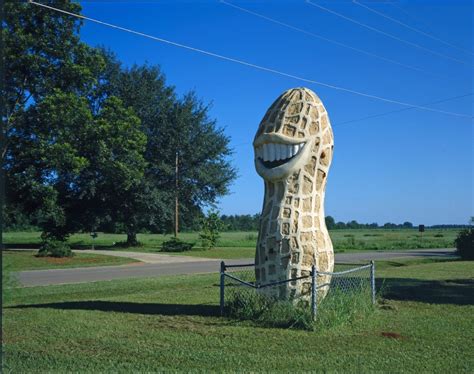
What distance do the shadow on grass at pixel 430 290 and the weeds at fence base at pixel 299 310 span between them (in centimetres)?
291

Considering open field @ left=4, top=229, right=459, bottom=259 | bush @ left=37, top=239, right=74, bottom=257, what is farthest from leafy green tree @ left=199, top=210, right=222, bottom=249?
bush @ left=37, top=239, right=74, bottom=257

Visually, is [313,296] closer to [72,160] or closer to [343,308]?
[343,308]

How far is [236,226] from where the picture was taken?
109m

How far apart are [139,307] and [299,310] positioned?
149 inches

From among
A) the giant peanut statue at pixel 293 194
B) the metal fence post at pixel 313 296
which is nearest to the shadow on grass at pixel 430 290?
the giant peanut statue at pixel 293 194

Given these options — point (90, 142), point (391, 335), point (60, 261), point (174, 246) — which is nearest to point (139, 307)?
point (391, 335)

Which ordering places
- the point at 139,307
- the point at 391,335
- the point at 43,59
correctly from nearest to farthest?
1. the point at 391,335
2. the point at 139,307
3. the point at 43,59

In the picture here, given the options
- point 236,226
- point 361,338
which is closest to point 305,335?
point 361,338

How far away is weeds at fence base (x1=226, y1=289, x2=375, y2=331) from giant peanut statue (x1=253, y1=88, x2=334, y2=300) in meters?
0.27

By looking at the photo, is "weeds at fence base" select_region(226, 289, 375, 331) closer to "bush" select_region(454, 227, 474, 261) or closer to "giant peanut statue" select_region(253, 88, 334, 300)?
"giant peanut statue" select_region(253, 88, 334, 300)

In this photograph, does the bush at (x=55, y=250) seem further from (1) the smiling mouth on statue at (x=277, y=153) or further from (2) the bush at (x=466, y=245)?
(2) the bush at (x=466, y=245)

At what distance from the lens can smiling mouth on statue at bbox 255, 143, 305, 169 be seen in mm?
10492

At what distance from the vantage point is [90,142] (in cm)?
3228

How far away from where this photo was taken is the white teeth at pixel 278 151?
34.4 feet
